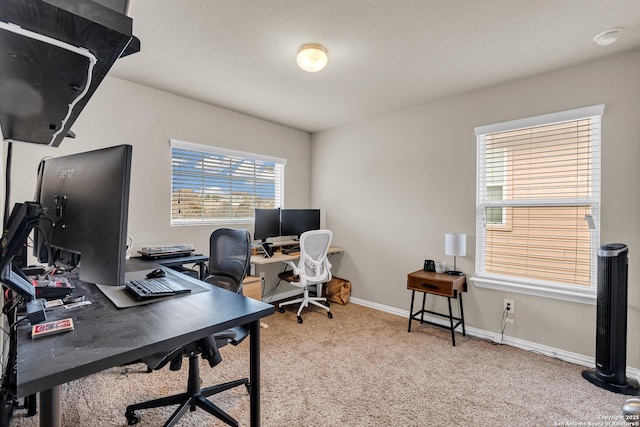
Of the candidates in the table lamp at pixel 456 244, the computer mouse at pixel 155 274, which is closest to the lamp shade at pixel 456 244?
the table lamp at pixel 456 244

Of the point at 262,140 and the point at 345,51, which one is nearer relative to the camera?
the point at 345,51

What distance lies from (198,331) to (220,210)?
2.76 m

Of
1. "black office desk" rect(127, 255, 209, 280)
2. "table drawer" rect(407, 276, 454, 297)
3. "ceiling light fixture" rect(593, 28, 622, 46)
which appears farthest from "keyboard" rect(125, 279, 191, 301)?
"ceiling light fixture" rect(593, 28, 622, 46)

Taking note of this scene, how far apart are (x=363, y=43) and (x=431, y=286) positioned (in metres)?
2.21

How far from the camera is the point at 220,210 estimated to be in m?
3.63

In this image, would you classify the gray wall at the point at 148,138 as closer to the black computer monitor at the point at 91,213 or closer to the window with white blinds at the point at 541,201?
the black computer monitor at the point at 91,213

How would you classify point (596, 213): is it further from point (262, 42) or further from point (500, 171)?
point (262, 42)

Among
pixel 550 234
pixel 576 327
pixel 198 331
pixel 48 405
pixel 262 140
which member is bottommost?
pixel 576 327

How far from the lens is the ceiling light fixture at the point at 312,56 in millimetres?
2187

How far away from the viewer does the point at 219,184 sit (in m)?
3.61

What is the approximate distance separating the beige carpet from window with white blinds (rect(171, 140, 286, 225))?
1572 mm

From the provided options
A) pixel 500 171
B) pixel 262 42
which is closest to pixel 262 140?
pixel 262 42

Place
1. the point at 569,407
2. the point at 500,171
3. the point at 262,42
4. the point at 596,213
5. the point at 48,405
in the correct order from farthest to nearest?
1. the point at 500,171
2. the point at 596,213
3. the point at 262,42
4. the point at 569,407
5. the point at 48,405

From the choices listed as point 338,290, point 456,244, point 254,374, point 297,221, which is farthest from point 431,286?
point 254,374
